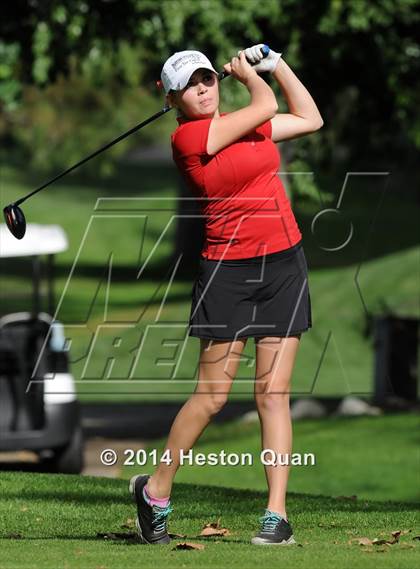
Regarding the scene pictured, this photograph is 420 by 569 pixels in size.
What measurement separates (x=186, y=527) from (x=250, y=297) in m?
1.38

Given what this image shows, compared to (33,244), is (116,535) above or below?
below

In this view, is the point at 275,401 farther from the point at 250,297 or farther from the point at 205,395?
the point at 250,297

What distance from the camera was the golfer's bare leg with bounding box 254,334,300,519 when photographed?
19.9 feet

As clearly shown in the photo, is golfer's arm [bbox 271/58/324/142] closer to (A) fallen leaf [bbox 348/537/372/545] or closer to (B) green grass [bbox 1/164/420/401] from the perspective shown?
(B) green grass [bbox 1/164/420/401]

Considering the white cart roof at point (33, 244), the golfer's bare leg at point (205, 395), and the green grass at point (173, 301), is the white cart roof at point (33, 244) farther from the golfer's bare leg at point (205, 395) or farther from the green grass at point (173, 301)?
the golfer's bare leg at point (205, 395)

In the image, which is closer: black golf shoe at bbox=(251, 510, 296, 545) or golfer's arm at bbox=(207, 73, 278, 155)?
golfer's arm at bbox=(207, 73, 278, 155)

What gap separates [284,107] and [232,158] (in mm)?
7943

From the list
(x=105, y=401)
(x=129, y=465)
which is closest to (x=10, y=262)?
(x=105, y=401)

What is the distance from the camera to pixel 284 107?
13.8m

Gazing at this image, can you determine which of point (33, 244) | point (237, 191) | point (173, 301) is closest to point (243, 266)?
point (237, 191)

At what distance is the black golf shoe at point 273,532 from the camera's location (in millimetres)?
6023

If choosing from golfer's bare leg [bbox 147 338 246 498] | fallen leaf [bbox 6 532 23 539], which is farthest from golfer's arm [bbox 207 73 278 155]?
fallen leaf [bbox 6 532 23 539]

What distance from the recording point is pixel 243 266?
6047 millimetres

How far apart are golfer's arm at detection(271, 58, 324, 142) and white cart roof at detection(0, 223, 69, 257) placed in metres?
5.53
